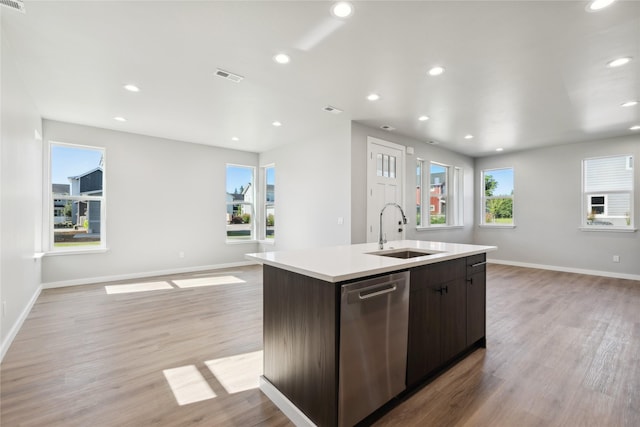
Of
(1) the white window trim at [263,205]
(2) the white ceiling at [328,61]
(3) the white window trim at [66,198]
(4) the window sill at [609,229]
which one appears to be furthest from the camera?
(1) the white window trim at [263,205]

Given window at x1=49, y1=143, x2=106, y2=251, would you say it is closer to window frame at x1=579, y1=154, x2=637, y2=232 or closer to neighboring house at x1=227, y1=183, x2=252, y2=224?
neighboring house at x1=227, y1=183, x2=252, y2=224

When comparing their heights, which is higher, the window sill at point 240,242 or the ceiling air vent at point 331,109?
the ceiling air vent at point 331,109

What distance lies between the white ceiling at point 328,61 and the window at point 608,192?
1216 mm

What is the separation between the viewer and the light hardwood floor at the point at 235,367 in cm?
176

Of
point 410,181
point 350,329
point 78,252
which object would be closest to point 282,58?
point 350,329

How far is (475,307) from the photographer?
8.32 ft

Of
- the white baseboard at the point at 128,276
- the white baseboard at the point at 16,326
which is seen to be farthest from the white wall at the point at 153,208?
the white baseboard at the point at 16,326

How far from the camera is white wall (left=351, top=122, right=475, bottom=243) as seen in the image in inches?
184

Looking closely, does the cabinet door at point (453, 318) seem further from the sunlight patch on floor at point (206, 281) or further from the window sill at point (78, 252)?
the window sill at point (78, 252)

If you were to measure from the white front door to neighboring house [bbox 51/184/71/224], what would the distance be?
5006 millimetres

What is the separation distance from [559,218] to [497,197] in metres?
1.33

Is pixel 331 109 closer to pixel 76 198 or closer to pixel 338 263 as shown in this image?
pixel 338 263

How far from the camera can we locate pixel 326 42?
8.16ft

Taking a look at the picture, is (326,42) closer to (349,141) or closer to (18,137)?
(349,141)
